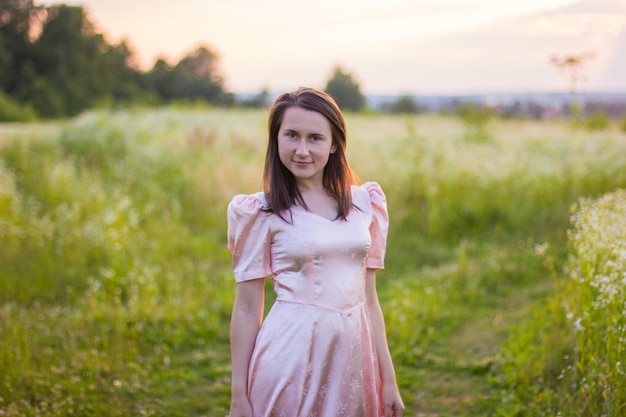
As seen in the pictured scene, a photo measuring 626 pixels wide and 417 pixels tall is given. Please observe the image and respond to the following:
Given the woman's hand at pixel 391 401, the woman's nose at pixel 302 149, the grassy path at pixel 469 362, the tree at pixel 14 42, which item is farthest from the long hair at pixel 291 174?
the tree at pixel 14 42

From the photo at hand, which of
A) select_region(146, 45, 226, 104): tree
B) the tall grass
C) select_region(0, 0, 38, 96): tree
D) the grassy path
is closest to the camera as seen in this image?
the tall grass

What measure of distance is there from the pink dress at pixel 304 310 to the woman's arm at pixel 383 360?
11 cm

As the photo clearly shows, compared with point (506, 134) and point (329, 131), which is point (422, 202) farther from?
point (329, 131)

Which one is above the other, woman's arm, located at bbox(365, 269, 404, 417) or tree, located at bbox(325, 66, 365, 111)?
tree, located at bbox(325, 66, 365, 111)

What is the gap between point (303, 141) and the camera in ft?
7.25

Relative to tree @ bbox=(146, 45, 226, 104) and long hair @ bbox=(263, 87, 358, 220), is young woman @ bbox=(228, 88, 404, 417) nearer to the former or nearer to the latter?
long hair @ bbox=(263, 87, 358, 220)

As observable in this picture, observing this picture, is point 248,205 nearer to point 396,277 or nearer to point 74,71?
point 396,277

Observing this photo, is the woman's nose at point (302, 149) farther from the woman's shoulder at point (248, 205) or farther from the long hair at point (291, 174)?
the woman's shoulder at point (248, 205)

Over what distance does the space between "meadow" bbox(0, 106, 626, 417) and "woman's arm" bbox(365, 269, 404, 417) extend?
43.1 inches

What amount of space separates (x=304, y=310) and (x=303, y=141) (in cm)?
59

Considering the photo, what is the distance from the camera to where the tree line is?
2627cm

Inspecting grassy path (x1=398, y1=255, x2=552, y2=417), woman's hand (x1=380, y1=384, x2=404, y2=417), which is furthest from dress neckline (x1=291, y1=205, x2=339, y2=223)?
grassy path (x1=398, y1=255, x2=552, y2=417)

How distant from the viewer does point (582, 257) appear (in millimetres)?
3543

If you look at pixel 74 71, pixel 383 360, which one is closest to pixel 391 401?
pixel 383 360
